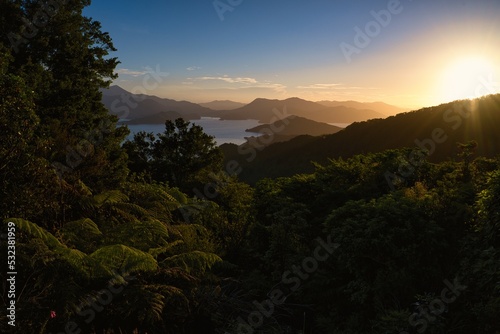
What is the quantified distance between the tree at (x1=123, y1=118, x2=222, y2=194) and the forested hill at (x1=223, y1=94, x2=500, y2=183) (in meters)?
38.8

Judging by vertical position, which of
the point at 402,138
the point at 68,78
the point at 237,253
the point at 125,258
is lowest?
the point at 237,253

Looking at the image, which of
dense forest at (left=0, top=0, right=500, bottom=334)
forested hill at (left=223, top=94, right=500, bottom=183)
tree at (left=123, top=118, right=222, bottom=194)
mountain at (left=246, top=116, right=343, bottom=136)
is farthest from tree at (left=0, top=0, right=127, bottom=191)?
mountain at (left=246, top=116, right=343, bottom=136)

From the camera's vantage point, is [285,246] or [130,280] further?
[285,246]

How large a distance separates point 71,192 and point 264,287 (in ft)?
17.7

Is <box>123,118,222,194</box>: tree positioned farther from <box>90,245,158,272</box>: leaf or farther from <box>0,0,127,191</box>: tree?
<box>90,245,158,272</box>: leaf

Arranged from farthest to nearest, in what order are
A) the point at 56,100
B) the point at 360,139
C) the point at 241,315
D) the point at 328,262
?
the point at 360,139, the point at 56,100, the point at 328,262, the point at 241,315

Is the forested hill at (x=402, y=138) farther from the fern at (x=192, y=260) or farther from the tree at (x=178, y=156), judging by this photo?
the fern at (x=192, y=260)

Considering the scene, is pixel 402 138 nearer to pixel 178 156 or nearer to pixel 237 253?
pixel 178 156

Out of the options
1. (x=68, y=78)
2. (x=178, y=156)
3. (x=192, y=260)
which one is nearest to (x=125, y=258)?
(x=192, y=260)

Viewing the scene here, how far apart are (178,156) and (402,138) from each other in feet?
191

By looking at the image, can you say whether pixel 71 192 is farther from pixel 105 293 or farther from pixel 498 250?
pixel 498 250

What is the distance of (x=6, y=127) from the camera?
20.4ft

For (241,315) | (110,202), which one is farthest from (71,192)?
(241,315)

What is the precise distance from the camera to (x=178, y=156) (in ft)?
95.3
